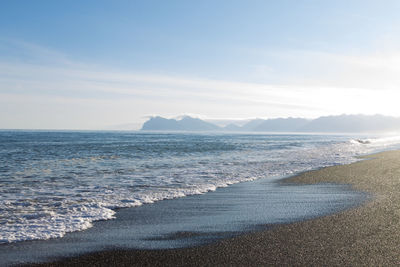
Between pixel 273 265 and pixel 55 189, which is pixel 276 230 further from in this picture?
pixel 55 189

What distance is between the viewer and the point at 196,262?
5.36 meters

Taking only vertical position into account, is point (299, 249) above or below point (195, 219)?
above

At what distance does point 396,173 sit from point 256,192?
7.59 meters

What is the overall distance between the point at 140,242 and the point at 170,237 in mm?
616

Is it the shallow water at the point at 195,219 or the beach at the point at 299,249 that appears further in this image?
the shallow water at the point at 195,219

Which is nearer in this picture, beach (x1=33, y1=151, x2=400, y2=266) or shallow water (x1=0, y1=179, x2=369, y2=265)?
beach (x1=33, y1=151, x2=400, y2=266)

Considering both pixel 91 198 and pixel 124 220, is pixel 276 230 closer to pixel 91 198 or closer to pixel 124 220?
pixel 124 220

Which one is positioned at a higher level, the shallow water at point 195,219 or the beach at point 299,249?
the beach at point 299,249

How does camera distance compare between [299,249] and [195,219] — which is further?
[195,219]

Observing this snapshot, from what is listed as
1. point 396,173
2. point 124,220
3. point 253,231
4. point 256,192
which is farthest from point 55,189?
point 396,173

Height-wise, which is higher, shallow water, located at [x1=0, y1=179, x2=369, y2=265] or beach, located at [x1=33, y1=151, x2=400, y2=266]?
beach, located at [x1=33, y1=151, x2=400, y2=266]

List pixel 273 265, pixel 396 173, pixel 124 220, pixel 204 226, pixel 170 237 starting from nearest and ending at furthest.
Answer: pixel 273 265
pixel 170 237
pixel 204 226
pixel 124 220
pixel 396 173

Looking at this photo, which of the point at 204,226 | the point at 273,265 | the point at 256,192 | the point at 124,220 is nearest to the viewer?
the point at 273,265

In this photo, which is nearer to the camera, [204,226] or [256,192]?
[204,226]
